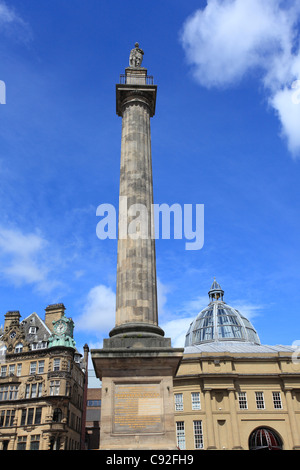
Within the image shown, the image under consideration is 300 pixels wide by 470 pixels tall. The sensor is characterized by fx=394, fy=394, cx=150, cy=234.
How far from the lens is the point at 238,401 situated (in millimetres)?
43719

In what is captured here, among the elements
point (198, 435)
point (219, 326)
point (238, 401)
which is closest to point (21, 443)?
point (198, 435)

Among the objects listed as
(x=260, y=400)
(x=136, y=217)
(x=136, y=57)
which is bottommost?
(x=260, y=400)

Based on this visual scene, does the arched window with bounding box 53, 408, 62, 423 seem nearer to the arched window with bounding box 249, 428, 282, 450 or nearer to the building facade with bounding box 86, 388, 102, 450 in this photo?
the building facade with bounding box 86, 388, 102, 450

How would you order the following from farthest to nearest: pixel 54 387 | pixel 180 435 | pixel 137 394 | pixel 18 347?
pixel 18 347 < pixel 54 387 < pixel 180 435 < pixel 137 394

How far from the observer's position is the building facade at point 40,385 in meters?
43.5

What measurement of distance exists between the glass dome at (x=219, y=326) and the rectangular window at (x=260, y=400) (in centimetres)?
1535

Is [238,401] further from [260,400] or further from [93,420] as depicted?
[93,420]

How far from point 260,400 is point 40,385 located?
2532cm

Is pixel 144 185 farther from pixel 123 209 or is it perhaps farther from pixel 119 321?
pixel 119 321

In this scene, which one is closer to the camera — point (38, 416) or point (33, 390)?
point (38, 416)

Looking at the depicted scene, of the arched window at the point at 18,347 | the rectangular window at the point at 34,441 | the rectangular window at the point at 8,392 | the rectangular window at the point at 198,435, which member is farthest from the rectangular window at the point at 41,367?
the rectangular window at the point at 198,435

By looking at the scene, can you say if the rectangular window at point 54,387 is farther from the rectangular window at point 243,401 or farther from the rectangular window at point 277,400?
the rectangular window at point 277,400

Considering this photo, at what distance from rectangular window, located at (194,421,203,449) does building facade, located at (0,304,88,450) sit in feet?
46.7

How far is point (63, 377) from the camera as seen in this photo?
45.2 m
